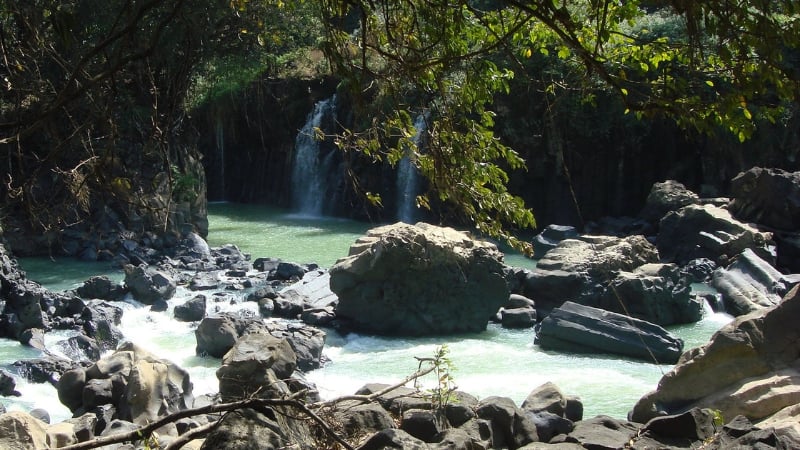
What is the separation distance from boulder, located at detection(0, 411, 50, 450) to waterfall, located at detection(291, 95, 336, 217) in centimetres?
1921

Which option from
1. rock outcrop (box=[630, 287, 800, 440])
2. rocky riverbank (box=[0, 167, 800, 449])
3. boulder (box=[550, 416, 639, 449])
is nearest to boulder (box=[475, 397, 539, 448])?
rocky riverbank (box=[0, 167, 800, 449])

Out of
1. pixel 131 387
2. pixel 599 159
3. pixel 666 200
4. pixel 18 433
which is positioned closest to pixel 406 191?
pixel 599 159

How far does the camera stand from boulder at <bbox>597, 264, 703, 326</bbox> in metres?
13.8

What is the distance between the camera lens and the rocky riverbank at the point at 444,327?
7.03 meters

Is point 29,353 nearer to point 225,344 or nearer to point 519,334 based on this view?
point 225,344

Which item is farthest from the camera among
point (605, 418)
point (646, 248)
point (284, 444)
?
point (646, 248)

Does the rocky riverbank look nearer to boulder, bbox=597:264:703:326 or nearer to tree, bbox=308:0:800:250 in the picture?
boulder, bbox=597:264:703:326

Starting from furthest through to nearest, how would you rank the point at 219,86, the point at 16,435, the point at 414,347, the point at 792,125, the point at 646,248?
the point at 219,86
the point at 792,125
the point at 646,248
the point at 414,347
the point at 16,435

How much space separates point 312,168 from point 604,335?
48.5ft

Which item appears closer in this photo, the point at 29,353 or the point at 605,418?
the point at 605,418

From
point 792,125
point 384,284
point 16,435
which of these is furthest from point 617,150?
point 16,435

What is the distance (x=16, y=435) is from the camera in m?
6.00

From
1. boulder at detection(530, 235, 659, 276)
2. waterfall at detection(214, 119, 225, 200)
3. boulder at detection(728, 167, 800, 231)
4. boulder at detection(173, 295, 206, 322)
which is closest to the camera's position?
boulder at detection(173, 295, 206, 322)

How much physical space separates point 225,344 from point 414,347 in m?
2.47
